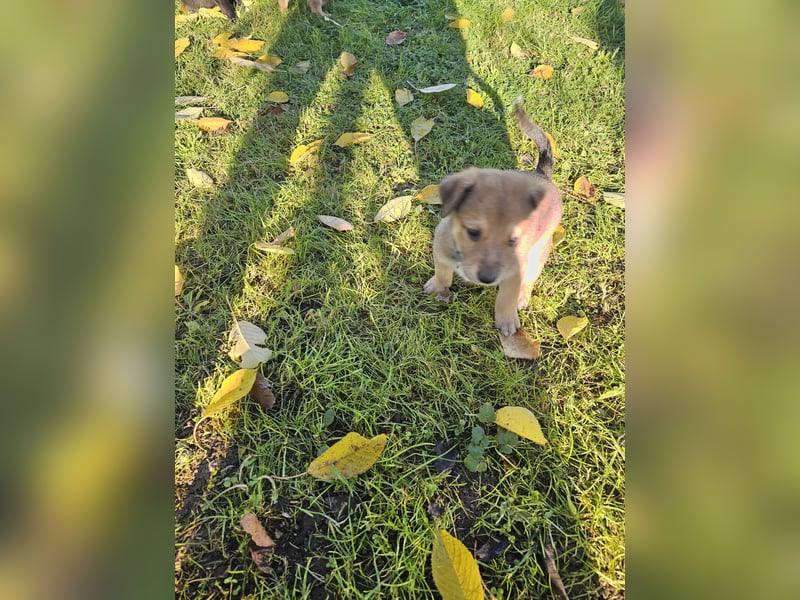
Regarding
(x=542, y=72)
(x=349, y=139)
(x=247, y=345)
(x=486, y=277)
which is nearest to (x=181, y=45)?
(x=349, y=139)

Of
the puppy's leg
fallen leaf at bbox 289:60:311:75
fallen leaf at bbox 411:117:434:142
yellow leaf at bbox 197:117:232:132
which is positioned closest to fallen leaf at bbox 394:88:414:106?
fallen leaf at bbox 411:117:434:142

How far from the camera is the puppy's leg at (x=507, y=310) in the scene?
90.0 inches

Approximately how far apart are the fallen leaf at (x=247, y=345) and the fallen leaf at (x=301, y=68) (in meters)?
2.41

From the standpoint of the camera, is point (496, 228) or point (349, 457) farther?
point (496, 228)

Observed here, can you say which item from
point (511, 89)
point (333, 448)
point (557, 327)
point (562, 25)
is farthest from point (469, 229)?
point (562, 25)

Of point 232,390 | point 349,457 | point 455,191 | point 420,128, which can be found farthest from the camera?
point 420,128

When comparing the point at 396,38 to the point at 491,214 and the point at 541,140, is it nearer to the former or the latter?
the point at 541,140

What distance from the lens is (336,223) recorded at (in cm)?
276
